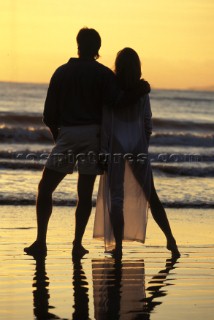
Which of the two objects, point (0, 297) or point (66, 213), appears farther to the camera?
point (66, 213)

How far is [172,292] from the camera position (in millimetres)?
5883

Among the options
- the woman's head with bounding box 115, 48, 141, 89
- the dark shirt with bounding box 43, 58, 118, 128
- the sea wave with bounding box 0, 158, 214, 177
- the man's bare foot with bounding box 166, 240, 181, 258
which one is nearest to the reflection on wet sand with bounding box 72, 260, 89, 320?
the man's bare foot with bounding box 166, 240, 181, 258

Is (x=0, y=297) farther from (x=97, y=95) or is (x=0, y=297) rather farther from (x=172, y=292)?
(x=97, y=95)

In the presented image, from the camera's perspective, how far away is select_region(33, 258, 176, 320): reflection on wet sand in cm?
530

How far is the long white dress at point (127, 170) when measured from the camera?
7266 millimetres

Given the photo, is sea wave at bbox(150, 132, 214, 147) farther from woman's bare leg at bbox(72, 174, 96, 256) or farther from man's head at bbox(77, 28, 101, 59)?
man's head at bbox(77, 28, 101, 59)

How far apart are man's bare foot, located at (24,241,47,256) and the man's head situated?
61.3 inches

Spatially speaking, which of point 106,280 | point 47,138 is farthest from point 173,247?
point 47,138

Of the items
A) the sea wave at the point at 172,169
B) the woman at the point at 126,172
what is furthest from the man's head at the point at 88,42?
the sea wave at the point at 172,169

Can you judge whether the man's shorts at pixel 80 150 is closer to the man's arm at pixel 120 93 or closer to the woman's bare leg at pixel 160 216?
the man's arm at pixel 120 93

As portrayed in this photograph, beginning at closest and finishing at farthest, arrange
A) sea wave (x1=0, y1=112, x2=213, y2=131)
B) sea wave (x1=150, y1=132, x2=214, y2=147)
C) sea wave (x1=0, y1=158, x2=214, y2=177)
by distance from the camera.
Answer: sea wave (x1=0, y1=158, x2=214, y2=177) → sea wave (x1=150, y1=132, x2=214, y2=147) → sea wave (x1=0, y1=112, x2=213, y2=131)

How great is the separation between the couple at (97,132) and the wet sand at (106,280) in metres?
0.27

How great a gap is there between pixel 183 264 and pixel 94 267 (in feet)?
2.28

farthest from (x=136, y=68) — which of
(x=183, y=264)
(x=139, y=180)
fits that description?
(x=183, y=264)
